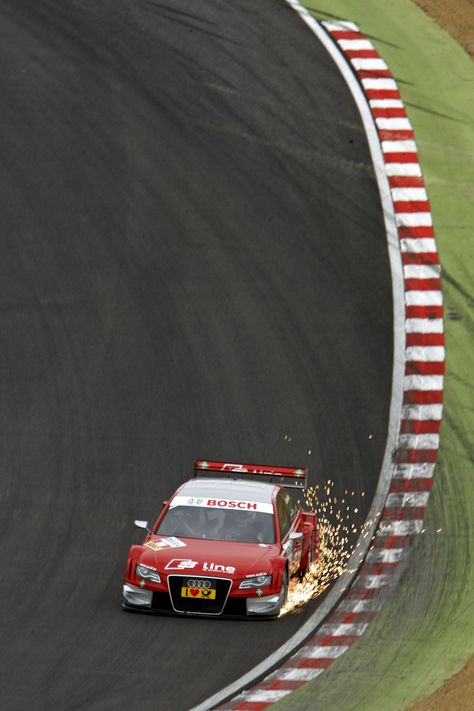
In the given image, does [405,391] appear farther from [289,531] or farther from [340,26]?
[340,26]

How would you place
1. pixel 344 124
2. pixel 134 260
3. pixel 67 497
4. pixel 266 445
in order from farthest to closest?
pixel 344 124, pixel 134 260, pixel 266 445, pixel 67 497

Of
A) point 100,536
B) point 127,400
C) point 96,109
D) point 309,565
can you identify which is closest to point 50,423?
point 127,400

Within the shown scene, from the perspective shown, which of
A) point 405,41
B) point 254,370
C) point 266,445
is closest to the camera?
point 266,445

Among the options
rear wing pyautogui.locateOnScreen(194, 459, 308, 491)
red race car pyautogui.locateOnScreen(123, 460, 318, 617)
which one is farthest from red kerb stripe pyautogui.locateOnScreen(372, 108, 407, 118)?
red race car pyautogui.locateOnScreen(123, 460, 318, 617)

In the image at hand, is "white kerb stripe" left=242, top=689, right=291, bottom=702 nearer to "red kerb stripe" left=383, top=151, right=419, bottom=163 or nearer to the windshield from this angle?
the windshield

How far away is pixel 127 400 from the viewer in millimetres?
20688

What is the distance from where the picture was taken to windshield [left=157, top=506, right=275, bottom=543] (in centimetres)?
1625

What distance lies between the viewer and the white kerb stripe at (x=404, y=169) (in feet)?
81.1

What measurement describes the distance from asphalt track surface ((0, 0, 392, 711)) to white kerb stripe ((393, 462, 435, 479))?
1.31ft

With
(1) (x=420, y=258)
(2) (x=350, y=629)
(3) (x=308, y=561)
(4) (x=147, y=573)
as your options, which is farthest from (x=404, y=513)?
(1) (x=420, y=258)

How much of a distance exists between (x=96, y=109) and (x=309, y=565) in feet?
37.8

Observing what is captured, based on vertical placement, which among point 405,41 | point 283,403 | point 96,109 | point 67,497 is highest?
point 405,41

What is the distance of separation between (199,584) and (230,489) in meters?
2.10

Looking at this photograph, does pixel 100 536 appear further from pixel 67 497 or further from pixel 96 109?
pixel 96 109
